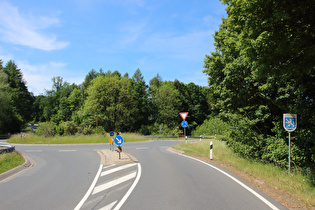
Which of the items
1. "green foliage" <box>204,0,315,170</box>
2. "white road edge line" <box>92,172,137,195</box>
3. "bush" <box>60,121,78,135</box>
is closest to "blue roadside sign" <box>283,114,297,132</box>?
"green foliage" <box>204,0,315,170</box>

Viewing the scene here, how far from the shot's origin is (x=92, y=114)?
60562mm

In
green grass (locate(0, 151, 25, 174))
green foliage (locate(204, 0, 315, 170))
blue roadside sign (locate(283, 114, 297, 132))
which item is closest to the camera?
green foliage (locate(204, 0, 315, 170))

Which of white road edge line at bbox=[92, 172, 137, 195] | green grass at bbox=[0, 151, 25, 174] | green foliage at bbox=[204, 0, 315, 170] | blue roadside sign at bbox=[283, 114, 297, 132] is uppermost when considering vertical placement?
green foliage at bbox=[204, 0, 315, 170]

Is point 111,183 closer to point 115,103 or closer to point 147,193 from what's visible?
point 147,193

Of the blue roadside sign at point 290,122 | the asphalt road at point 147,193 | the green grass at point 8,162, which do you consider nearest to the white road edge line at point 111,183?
the asphalt road at point 147,193

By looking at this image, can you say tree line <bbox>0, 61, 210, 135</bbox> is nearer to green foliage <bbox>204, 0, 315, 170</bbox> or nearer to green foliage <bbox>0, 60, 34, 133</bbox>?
green foliage <bbox>0, 60, 34, 133</bbox>

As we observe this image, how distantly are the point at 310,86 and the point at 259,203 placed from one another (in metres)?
A: 7.02

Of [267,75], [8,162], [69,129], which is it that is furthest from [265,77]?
[69,129]

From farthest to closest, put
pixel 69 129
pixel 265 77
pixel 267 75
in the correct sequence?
pixel 69 129 < pixel 265 77 < pixel 267 75

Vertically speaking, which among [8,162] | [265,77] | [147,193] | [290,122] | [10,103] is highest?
[10,103]

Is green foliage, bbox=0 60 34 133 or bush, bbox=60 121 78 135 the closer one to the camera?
bush, bbox=60 121 78 135

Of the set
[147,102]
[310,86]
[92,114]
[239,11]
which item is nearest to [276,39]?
[239,11]

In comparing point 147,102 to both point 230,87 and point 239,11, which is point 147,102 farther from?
point 239,11

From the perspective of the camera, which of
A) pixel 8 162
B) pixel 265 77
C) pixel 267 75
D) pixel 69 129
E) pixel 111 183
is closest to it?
pixel 111 183
